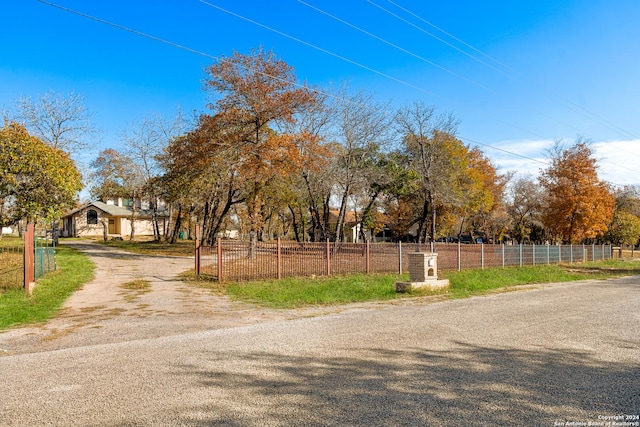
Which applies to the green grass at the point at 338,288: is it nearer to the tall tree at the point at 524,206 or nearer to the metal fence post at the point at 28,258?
the metal fence post at the point at 28,258

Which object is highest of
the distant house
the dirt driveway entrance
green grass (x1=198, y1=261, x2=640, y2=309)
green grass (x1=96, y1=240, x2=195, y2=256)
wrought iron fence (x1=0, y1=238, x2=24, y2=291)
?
the distant house

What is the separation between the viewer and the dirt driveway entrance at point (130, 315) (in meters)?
8.12

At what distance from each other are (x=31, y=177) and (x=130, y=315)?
1450 cm

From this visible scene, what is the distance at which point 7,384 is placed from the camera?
5367mm

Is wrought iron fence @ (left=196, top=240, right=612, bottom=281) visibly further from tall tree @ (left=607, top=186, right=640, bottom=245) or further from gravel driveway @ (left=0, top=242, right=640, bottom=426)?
tall tree @ (left=607, top=186, right=640, bottom=245)

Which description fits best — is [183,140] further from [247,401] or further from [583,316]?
[247,401]

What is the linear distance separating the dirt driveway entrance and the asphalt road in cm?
82

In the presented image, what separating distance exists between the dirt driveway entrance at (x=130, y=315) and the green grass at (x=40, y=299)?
0.33m

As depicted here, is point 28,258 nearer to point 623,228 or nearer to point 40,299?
point 40,299

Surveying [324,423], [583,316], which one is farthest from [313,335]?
[583,316]

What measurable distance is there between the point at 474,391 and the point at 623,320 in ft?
21.8

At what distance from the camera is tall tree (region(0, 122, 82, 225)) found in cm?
2062

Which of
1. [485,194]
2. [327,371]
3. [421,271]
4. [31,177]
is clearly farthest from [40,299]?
[485,194]

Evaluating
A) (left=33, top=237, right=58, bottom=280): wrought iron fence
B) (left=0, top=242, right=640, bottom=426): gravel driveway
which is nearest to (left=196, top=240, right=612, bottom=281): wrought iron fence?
(left=33, top=237, right=58, bottom=280): wrought iron fence
